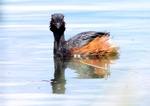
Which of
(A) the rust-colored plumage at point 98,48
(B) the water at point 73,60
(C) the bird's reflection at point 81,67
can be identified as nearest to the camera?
(B) the water at point 73,60

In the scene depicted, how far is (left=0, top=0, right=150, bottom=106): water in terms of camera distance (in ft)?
24.0

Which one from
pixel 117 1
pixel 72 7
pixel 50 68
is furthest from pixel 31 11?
pixel 50 68

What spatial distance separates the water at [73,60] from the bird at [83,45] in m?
0.24

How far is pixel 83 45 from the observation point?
13461mm

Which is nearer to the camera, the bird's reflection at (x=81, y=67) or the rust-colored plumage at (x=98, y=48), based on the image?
the bird's reflection at (x=81, y=67)

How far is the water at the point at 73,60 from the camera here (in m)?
7.32

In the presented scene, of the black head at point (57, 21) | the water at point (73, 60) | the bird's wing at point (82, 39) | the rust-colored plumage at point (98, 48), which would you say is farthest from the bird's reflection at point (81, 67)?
the black head at point (57, 21)

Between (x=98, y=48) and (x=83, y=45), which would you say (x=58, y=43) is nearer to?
(x=83, y=45)

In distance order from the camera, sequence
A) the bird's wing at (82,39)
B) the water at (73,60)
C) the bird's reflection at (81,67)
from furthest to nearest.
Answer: the bird's wing at (82,39), the bird's reflection at (81,67), the water at (73,60)

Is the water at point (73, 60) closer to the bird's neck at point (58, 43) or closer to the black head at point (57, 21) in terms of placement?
the bird's neck at point (58, 43)

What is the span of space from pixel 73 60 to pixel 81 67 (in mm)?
1139

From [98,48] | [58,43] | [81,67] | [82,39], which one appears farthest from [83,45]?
[81,67]

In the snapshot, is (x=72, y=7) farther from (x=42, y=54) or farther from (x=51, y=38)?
(x=42, y=54)

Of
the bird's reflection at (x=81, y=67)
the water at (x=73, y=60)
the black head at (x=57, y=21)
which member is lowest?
the bird's reflection at (x=81, y=67)
